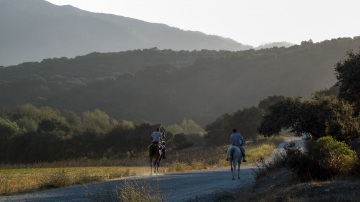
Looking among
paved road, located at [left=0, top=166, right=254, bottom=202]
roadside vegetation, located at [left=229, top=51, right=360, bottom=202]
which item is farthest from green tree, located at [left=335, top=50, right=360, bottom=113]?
paved road, located at [left=0, top=166, right=254, bottom=202]

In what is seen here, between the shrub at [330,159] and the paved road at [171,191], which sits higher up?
the shrub at [330,159]

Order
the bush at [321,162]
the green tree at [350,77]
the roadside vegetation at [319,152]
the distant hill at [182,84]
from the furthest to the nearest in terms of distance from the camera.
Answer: the distant hill at [182,84]
the green tree at [350,77]
the bush at [321,162]
the roadside vegetation at [319,152]

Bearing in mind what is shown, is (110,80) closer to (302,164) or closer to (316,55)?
(316,55)

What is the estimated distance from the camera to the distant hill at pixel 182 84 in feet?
501

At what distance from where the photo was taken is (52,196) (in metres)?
21.5

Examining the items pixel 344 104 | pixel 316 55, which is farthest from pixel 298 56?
pixel 344 104

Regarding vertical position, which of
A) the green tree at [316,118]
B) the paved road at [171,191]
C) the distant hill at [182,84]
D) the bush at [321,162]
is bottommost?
the paved road at [171,191]

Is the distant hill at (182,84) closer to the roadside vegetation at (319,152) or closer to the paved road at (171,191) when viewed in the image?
the roadside vegetation at (319,152)

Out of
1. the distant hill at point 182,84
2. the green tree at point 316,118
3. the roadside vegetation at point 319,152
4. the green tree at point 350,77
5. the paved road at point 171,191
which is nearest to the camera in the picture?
the roadside vegetation at point 319,152

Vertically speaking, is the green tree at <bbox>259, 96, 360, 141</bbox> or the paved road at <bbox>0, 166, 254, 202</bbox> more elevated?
the green tree at <bbox>259, 96, 360, 141</bbox>

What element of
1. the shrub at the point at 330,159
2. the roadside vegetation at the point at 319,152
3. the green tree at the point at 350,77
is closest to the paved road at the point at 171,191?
the roadside vegetation at the point at 319,152

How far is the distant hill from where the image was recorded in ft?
501

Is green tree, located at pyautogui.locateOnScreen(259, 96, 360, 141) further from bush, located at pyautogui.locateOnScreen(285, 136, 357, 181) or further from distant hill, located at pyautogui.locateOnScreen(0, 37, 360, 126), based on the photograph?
distant hill, located at pyautogui.locateOnScreen(0, 37, 360, 126)

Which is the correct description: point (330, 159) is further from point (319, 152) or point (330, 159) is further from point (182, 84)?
point (182, 84)
